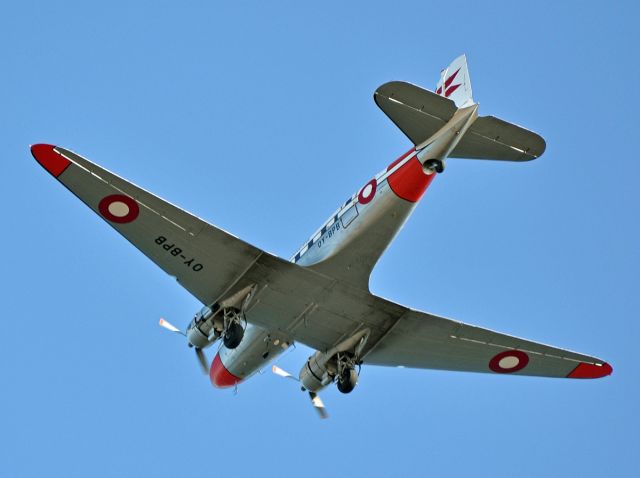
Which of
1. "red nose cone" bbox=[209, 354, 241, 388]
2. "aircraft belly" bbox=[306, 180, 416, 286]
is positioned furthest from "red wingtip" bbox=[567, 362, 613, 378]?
"red nose cone" bbox=[209, 354, 241, 388]

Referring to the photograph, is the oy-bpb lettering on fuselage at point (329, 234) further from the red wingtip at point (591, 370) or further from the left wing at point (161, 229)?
the red wingtip at point (591, 370)

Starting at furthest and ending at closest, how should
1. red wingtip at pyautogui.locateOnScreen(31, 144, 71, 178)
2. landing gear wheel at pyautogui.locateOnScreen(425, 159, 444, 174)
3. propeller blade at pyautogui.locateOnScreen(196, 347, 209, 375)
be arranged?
propeller blade at pyautogui.locateOnScreen(196, 347, 209, 375)
landing gear wheel at pyautogui.locateOnScreen(425, 159, 444, 174)
red wingtip at pyautogui.locateOnScreen(31, 144, 71, 178)

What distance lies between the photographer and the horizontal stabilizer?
33.5m

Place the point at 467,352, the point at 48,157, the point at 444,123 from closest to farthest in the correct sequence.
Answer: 1. the point at 48,157
2. the point at 444,123
3. the point at 467,352

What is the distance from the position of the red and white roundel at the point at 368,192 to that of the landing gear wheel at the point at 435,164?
1722mm

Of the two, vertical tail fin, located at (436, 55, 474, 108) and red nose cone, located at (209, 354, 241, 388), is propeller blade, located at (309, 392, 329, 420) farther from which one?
vertical tail fin, located at (436, 55, 474, 108)

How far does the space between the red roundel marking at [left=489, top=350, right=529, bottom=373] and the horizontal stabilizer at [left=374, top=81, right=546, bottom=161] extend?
7.57 m

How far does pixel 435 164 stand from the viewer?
3406cm

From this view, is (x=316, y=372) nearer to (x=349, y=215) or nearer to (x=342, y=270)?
(x=342, y=270)

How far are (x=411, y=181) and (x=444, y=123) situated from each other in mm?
1871

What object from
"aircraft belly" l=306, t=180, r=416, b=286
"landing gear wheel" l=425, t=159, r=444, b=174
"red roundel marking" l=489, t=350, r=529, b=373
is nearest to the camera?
"landing gear wheel" l=425, t=159, r=444, b=174

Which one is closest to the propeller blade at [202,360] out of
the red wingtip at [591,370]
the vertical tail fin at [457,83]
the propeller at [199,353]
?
the propeller at [199,353]

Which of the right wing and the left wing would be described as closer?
the left wing

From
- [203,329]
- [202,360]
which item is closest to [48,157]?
[203,329]
